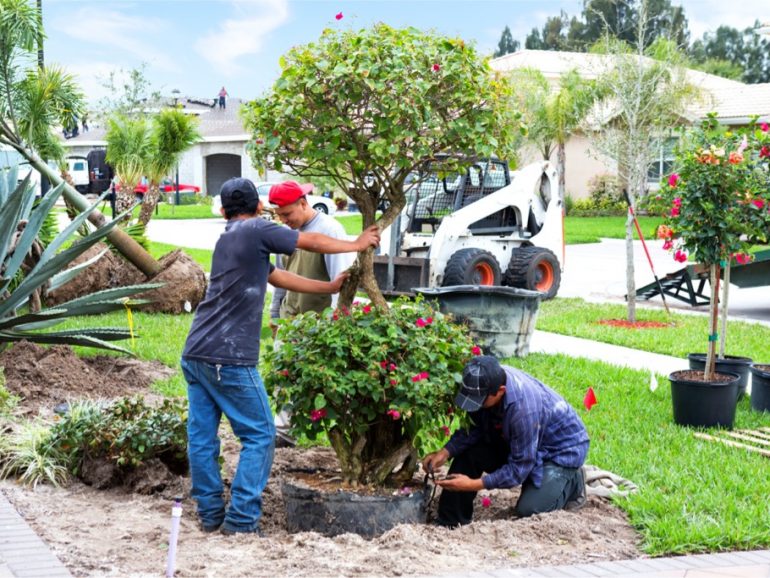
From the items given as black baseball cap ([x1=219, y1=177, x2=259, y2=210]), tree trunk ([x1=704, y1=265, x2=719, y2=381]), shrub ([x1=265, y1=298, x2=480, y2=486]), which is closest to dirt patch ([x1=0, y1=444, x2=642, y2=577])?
shrub ([x1=265, y1=298, x2=480, y2=486])

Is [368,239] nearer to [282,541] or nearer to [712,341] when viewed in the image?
[282,541]

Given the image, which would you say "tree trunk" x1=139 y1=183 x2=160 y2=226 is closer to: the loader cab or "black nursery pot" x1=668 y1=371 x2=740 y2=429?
the loader cab

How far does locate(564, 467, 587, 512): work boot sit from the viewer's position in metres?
5.57

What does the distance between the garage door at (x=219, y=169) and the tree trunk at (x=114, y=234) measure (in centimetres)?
4331

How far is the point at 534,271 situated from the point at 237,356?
10.1 m

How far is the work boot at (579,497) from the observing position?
5574mm

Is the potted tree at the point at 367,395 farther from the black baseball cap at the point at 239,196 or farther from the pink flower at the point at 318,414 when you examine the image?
the black baseball cap at the point at 239,196

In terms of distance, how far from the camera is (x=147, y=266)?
12766mm

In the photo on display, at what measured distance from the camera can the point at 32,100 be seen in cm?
1171

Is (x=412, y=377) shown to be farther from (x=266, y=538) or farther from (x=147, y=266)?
(x=147, y=266)

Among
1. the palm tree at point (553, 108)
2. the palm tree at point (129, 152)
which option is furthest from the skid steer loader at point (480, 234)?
the palm tree at point (553, 108)

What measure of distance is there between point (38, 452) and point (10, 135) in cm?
528

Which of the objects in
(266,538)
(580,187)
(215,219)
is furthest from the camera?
(580,187)

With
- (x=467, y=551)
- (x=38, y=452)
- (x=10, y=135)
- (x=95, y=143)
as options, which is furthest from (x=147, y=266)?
(x=95, y=143)
